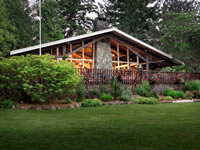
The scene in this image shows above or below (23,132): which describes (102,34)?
above

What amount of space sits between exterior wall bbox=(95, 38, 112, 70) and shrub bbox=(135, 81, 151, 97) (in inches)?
155

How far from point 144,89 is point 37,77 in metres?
7.07

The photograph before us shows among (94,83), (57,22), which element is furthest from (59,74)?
(57,22)

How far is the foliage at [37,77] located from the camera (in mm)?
8320

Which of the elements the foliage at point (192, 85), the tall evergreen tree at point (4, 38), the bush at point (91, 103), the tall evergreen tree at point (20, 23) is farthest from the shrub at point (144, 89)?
the tall evergreen tree at point (20, 23)

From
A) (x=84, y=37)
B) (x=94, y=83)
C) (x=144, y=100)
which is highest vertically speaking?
(x=84, y=37)

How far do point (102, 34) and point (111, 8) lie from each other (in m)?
16.8

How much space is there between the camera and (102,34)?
1548 cm

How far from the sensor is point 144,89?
12.4 meters

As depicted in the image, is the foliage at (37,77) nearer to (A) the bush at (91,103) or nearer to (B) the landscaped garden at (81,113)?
(B) the landscaped garden at (81,113)

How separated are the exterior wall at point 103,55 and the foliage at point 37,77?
677 centimetres

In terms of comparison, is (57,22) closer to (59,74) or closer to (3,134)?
(59,74)

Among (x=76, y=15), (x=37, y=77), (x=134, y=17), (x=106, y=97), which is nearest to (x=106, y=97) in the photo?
(x=106, y=97)

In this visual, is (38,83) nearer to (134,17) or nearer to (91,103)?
(91,103)
